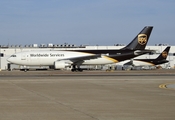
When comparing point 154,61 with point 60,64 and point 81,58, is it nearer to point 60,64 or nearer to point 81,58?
point 81,58

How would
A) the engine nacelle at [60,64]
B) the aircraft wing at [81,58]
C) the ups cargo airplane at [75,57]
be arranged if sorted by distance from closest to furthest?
the engine nacelle at [60,64] → the aircraft wing at [81,58] → the ups cargo airplane at [75,57]

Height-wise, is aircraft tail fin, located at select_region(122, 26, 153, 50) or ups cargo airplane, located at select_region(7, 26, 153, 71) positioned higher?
aircraft tail fin, located at select_region(122, 26, 153, 50)

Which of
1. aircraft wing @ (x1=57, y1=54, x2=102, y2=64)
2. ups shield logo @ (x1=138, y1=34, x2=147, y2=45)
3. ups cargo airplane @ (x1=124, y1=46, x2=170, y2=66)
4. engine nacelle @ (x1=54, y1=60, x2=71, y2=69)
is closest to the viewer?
engine nacelle @ (x1=54, y1=60, x2=71, y2=69)

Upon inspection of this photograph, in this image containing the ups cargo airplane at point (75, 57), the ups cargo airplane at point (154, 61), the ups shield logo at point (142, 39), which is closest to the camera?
the ups cargo airplane at point (75, 57)

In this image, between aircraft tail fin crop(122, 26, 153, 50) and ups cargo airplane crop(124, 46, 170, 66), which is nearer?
aircraft tail fin crop(122, 26, 153, 50)

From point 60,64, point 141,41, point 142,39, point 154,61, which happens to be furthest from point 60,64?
point 154,61

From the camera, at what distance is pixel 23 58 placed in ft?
243

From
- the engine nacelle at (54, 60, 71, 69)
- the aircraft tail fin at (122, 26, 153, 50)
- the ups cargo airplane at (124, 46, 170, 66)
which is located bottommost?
the engine nacelle at (54, 60, 71, 69)

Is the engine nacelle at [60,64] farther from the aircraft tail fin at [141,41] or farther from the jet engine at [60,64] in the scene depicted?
the aircraft tail fin at [141,41]

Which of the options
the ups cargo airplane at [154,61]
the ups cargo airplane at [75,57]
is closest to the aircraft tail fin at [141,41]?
the ups cargo airplane at [75,57]

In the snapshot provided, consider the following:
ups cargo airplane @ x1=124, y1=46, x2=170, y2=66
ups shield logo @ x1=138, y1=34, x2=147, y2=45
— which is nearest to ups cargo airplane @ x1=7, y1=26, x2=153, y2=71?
ups shield logo @ x1=138, y1=34, x2=147, y2=45

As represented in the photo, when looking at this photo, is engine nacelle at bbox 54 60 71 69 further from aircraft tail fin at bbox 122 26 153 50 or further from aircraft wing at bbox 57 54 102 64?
aircraft tail fin at bbox 122 26 153 50

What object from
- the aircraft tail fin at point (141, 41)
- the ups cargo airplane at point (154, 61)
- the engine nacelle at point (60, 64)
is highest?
the aircraft tail fin at point (141, 41)
